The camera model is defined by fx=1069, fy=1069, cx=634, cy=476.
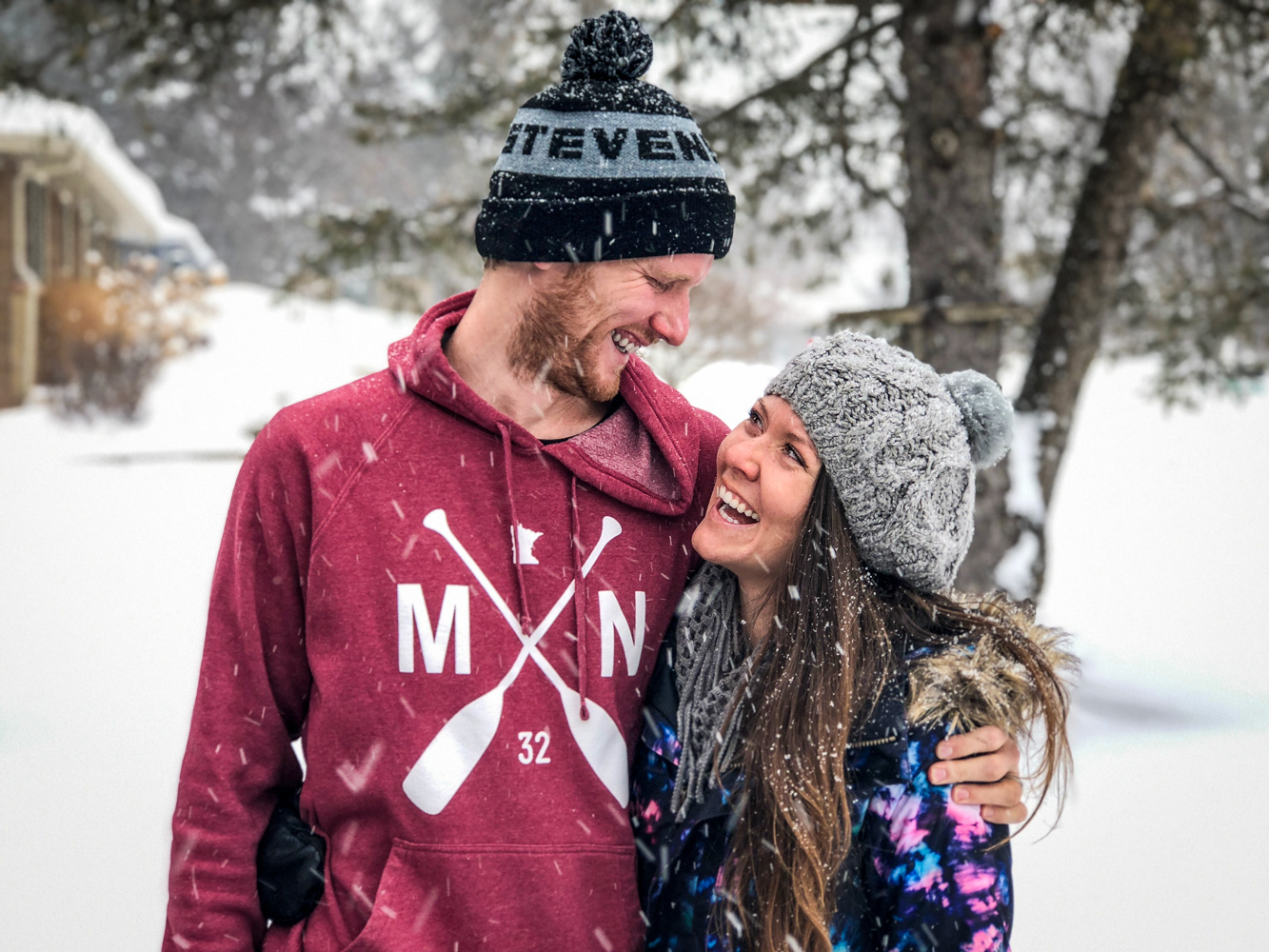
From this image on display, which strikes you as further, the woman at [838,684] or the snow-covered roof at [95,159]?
the snow-covered roof at [95,159]

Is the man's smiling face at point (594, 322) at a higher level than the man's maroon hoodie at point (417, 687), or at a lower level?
higher

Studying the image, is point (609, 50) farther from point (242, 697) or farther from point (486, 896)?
point (486, 896)

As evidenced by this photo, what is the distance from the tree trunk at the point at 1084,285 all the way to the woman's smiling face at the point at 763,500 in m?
3.94

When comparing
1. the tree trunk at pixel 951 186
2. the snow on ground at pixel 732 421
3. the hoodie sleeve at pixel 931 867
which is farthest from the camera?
the tree trunk at pixel 951 186

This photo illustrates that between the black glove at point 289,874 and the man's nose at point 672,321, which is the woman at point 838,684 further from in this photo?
the black glove at point 289,874

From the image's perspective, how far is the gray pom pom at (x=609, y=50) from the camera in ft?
6.66

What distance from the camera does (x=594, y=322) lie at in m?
2.08

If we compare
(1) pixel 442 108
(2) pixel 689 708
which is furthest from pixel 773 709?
(1) pixel 442 108

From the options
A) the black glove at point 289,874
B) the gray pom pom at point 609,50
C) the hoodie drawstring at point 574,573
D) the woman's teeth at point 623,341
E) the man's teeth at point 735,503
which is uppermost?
the gray pom pom at point 609,50

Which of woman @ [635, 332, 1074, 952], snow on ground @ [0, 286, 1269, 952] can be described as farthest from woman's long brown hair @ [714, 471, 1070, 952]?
snow on ground @ [0, 286, 1269, 952]

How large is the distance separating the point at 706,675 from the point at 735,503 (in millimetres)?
339

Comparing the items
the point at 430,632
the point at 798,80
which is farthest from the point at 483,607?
the point at 798,80

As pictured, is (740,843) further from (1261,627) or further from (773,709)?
(1261,627)

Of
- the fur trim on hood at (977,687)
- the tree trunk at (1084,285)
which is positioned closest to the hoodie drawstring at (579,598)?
the fur trim on hood at (977,687)
